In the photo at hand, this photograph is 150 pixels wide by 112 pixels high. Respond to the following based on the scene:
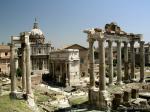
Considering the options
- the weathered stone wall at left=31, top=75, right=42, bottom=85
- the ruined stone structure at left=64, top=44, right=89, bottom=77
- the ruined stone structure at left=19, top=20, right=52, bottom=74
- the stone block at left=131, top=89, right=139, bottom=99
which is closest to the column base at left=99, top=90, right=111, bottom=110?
the stone block at left=131, top=89, right=139, bottom=99

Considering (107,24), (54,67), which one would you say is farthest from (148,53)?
(107,24)

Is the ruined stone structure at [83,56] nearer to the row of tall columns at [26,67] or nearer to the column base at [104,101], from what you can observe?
the row of tall columns at [26,67]

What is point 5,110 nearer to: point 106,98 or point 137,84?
point 106,98

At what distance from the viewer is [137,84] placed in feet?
118

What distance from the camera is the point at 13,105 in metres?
23.5

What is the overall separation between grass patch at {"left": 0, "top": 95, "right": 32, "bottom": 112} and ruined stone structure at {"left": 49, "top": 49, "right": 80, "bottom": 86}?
858 inches

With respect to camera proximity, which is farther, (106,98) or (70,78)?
(70,78)

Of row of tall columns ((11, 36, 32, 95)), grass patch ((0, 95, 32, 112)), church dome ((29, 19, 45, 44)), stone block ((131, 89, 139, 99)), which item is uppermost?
church dome ((29, 19, 45, 44))

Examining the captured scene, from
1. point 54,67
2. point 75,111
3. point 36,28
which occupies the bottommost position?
point 75,111

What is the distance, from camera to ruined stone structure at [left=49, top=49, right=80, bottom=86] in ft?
156

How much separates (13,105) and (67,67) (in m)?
24.7

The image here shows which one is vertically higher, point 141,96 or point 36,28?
point 36,28

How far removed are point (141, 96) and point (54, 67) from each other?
85.8 ft

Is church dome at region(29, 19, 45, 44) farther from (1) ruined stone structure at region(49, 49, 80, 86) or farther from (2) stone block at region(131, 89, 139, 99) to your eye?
(2) stone block at region(131, 89, 139, 99)
